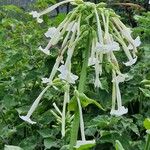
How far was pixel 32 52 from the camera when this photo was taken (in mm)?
3299

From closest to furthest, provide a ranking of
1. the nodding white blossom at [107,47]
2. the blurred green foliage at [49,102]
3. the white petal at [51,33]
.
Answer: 1. the nodding white blossom at [107,47]
2. the white petal at [51,33]
3. the blurred green foliage at [49,102]

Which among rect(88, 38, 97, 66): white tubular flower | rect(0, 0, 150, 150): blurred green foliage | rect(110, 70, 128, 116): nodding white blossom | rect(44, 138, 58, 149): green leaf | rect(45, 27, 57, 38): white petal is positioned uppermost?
rect(45, 27, 57, 38): white petal

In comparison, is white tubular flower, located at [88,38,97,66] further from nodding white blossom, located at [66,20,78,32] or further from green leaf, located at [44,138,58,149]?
green leaf, located at [44,138,58,149]

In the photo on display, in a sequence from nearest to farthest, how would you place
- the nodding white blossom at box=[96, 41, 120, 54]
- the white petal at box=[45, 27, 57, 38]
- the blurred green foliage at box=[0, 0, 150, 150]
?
the nodding white blossom at box=[96, 41, 120, 54] → the white petal at box=[45, 27, 57, 38] → the blurred green foliage at box=[0, 0, 150, 150]

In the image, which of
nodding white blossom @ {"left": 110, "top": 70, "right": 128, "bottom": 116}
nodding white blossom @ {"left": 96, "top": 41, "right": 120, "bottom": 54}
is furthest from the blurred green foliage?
nodding white blossom @ {"left": 96, "top": 41, "right": 120, "bottom": 54}

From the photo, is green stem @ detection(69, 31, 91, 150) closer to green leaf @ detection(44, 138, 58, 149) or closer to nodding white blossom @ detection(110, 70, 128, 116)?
nodding white blossom @ detection(110, 70, 128, 116)

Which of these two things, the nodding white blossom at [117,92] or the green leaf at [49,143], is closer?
the nodding white blossom at [117,92]

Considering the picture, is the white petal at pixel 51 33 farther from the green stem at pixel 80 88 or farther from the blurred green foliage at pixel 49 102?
the blurred green foliage at pixel 49 102

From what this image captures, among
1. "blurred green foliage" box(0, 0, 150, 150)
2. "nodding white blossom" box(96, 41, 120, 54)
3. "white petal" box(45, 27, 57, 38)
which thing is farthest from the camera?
"blurred green foliage" box(0, 0, 150, 150)

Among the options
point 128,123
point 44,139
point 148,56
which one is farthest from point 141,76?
point 44,139

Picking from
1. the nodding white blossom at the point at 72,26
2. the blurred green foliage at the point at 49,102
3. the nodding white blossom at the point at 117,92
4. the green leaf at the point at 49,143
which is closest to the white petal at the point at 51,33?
the nodding white blossom at the point at 72,26

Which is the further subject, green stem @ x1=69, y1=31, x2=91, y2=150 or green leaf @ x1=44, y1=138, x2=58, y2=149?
green leaf @ x1=44, y1=138, x2=58, y2=149

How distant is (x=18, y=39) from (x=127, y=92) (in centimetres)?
95

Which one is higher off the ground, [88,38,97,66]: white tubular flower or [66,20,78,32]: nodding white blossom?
[66,20,78,32]: nodding white blossom
